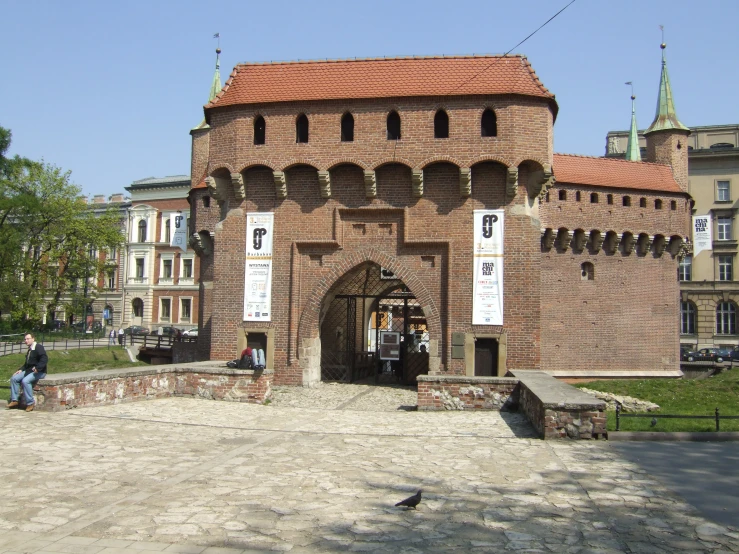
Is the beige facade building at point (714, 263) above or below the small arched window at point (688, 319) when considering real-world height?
above

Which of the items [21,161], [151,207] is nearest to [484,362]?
[21,161]

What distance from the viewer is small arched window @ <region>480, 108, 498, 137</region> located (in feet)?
58.2

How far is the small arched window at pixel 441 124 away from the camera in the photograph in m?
17.9

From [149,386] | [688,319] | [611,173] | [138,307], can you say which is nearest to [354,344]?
[149,386]

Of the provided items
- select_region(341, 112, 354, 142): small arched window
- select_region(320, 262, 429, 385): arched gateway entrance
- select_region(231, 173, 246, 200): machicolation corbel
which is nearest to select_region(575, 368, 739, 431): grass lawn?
select_region(320, 262, 429, 385): arched gateway entrance

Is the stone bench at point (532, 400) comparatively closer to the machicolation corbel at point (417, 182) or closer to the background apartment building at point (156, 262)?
the machicolation corbel at point (417, 182)

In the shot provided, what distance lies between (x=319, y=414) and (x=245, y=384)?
247 centimetres

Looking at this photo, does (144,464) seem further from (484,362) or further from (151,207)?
(151,207)

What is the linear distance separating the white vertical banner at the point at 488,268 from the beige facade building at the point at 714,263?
3557 centimetres

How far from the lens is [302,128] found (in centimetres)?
1873

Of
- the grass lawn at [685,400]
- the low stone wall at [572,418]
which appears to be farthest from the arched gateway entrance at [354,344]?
the low stone wall at [572,418]

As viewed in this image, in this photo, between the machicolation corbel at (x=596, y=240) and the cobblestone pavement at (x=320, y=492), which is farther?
the machicolation corbel at (x=596, y=240)

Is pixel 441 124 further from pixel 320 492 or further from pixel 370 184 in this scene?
pixel 320 492

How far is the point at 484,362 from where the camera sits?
1744 cm
